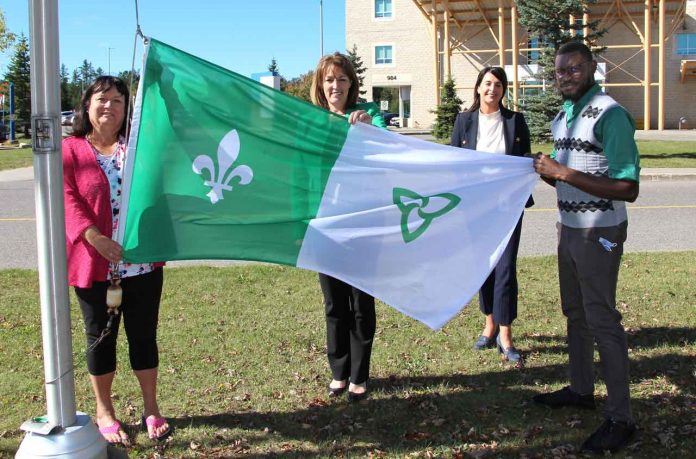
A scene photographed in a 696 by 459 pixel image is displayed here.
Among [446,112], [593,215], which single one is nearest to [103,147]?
[593,215]

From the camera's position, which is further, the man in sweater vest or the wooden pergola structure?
the wooden pergola structure

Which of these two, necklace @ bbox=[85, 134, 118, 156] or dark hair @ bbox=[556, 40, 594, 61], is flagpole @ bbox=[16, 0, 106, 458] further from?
dark hair @ bbox=[556, 40, 594, 61]

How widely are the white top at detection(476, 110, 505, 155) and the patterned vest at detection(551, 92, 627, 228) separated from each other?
1284 mm

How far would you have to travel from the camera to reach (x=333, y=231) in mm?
4184

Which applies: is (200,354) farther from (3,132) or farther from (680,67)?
(680,67)

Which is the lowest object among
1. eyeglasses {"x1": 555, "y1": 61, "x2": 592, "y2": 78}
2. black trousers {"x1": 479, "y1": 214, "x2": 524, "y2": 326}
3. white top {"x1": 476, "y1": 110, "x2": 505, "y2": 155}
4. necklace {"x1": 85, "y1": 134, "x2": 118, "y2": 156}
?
black trousers {"x1": 479, "y1": 214, "x2": 524, "y2": 326}

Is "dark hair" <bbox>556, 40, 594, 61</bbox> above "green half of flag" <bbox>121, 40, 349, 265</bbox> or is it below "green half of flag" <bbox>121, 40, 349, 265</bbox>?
above

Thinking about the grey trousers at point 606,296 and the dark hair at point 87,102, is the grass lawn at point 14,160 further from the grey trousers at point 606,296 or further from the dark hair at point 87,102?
the grey trousers at point 606,296

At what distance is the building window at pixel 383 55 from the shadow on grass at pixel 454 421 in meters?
49.7

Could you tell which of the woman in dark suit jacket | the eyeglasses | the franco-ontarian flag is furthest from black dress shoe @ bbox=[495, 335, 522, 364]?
the eyeglasses

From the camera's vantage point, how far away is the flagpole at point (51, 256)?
319 centimetres

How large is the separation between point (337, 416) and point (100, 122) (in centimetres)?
231

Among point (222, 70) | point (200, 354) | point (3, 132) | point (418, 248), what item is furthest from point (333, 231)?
point (3, 132)

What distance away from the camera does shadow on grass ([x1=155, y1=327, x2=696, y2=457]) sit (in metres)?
4.16
